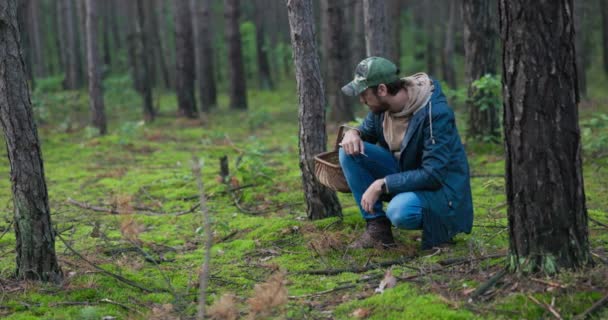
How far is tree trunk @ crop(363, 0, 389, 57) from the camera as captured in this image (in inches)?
332

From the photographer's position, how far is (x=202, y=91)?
2084cm

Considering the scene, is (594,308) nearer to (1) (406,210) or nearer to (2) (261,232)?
(1) (406,210)

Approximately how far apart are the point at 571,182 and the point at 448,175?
1.18 meters

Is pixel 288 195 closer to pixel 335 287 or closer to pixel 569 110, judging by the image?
pixel 335 287

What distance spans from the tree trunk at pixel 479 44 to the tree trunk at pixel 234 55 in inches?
422

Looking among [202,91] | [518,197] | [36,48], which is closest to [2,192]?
[518,197]

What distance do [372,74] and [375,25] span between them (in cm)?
386

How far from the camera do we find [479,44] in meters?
9.70

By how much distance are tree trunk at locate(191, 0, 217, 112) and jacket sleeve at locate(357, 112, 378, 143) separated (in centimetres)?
1538

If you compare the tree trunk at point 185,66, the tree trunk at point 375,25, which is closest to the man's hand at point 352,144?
the tree trunk at point 375,25

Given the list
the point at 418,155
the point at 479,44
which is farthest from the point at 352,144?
the point at 479,44

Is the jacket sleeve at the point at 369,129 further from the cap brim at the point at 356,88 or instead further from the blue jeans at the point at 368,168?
the cap brim at the point at 356,88

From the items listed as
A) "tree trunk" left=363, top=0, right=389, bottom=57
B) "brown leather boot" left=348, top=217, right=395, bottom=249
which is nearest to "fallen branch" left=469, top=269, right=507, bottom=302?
"brown leather boot" left=348, top=217, right=395, bottom=249

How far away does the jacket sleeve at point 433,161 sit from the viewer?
15.3 ft
